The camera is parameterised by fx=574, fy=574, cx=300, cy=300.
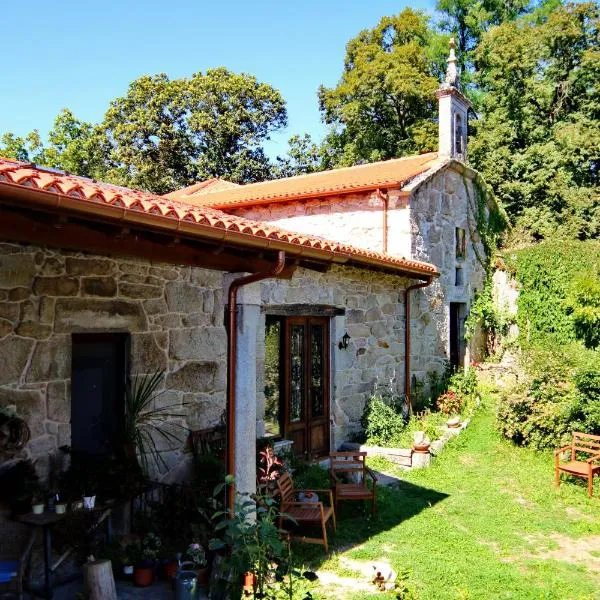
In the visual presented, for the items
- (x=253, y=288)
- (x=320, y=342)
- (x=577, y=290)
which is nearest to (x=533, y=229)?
(x=577, y=290)

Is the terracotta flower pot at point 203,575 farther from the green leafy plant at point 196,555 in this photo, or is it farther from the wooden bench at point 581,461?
the wooden bench at point 581,461

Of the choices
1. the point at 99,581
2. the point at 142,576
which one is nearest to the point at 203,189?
the point at 142,576

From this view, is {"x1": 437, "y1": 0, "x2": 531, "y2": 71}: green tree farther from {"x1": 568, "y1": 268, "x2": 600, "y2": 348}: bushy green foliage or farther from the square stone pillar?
the square stone pillar

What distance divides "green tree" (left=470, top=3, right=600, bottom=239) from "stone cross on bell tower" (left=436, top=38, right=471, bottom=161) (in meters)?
5.87

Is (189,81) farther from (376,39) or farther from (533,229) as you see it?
(533,229)

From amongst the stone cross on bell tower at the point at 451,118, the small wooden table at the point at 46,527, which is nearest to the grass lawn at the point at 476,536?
the small wooden table at the point at 46,527

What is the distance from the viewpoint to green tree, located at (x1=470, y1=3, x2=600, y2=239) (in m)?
18.6

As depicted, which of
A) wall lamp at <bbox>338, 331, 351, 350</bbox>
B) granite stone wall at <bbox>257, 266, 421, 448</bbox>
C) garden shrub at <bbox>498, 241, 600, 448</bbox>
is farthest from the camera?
wall lamp at <bbox>338, 331, 351, 350</bbox>

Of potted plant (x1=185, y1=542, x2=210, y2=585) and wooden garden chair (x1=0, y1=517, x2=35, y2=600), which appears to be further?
potted plant (x1=185, y1=542, x2=210, y2=585)

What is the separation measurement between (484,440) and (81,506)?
23.6 ft

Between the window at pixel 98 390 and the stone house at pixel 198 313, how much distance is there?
13 millimetres

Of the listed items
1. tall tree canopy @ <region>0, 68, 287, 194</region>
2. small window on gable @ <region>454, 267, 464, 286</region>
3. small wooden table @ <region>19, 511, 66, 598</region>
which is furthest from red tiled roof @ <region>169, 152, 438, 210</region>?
tall tree canopy @ <region>0, 68, 287, 194</region>

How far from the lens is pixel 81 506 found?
14.3ft

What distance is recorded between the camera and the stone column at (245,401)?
472 cm
